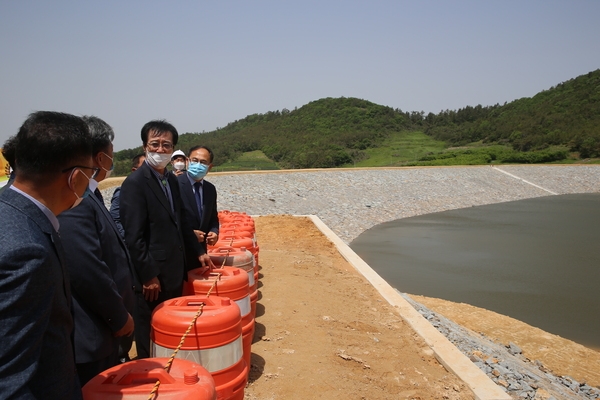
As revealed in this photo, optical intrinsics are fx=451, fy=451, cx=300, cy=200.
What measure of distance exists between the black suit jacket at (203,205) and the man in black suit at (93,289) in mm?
2000

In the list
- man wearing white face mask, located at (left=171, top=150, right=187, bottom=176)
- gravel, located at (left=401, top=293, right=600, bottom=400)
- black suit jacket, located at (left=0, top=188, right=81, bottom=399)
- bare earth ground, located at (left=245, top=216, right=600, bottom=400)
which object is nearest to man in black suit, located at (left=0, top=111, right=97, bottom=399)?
black suit jacket, located at (left=0, top=188, right=81, bottom=399)

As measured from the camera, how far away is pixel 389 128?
75.8m

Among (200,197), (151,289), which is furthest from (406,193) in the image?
(151,289)

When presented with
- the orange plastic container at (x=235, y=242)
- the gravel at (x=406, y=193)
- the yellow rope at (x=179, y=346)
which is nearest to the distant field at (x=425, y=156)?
the gravel at (x=406, y=193)

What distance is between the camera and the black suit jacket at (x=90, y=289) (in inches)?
91.4

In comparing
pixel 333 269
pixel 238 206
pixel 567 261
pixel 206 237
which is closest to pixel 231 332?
pixel 206 237

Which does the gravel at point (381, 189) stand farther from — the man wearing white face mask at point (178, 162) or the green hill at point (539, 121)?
the green hill at point (539, 121)

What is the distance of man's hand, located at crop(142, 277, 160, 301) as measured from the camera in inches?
132

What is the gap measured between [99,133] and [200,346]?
1.39 meters

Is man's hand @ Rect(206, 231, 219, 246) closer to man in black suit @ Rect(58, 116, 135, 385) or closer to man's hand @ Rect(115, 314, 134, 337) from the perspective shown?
man in black suit @ Rect(58, 116, 135, 385)

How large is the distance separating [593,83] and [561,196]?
2279 inches

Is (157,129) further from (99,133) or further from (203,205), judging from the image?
(203,205)

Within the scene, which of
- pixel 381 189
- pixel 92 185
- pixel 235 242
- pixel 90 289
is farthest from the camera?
pixel 381 189

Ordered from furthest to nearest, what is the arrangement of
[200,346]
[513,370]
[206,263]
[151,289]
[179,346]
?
[513,370], [206,263], [151,289], [200,346], [179,346]
